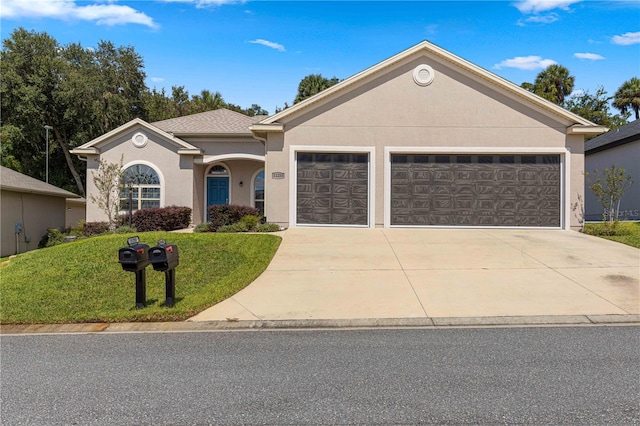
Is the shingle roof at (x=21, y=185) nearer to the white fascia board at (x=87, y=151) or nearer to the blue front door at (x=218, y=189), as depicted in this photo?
the white fascia board at (x=87, y=151)

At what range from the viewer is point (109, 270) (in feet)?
30.8

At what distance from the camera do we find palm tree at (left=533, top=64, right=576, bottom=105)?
3528 cm

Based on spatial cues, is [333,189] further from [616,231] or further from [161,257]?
[616,231]

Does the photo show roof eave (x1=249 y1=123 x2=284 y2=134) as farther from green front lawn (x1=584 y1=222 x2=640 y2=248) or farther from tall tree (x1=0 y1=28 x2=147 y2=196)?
tall tree (x1=0 y1=28 x2=147 y2=196)

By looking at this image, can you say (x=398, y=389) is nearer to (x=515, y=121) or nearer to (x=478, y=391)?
(x=478, y=391)

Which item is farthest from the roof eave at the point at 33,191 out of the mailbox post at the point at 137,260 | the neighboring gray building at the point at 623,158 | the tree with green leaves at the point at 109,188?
the neighboring gray building at the point at 623,158

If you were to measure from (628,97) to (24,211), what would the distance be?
45.8 meters

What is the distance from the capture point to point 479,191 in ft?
49.3

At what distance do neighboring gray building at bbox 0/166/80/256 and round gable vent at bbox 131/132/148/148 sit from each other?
560 cm

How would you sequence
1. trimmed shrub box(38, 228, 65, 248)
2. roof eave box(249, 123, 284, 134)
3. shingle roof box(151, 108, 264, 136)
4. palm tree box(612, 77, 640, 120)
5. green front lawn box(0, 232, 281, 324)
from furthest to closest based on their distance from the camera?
palm tree box(612, 77, 640, 120) → trimmed shrub box(38, 228, 65, 248) → shingle roof box(151, 108, 264, 136) → roof eave box(249, 123, 284, 134) → green front lawn box(0, 232, 281, 324)

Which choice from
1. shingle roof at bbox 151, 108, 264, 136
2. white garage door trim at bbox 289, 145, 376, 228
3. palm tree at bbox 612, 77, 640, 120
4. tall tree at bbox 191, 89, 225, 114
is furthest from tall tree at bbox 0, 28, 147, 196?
palm tree at bbox 612, 77, 640, 120

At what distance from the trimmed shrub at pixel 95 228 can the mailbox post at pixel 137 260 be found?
11.6 m

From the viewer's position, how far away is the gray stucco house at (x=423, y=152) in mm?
14977

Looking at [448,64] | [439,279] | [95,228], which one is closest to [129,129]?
[95,228]
